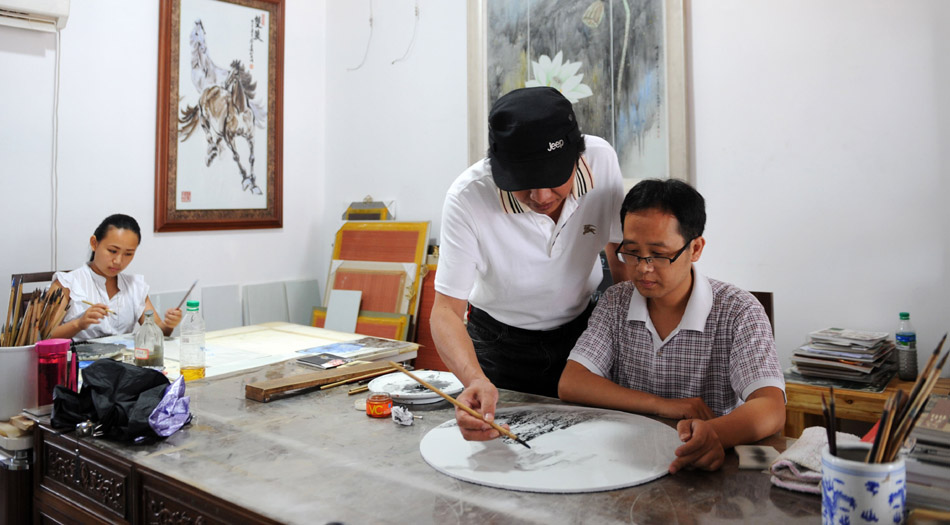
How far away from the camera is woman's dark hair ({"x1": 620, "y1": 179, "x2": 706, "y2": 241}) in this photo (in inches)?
64.4

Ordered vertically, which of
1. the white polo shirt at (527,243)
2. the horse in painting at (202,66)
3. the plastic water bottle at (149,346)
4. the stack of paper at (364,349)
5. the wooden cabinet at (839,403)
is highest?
the horse in painting at (202,66)

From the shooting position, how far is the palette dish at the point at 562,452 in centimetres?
119

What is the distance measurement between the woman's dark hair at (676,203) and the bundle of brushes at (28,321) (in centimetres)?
161

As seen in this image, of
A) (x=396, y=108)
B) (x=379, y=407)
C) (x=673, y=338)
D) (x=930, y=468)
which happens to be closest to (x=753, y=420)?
(x=673, y=338)

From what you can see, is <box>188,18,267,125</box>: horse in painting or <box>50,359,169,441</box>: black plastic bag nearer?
<box>50,359,169,441</box>: black plastic bag

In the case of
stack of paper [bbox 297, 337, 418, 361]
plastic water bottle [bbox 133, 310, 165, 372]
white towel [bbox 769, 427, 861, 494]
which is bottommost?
white towel [bbox 769, 427, 861, 494]

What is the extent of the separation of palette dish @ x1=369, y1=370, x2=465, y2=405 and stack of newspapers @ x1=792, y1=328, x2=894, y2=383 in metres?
1.46

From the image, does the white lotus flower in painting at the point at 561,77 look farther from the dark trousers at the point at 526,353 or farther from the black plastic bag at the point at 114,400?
the black plastic bag at the point at 114,400

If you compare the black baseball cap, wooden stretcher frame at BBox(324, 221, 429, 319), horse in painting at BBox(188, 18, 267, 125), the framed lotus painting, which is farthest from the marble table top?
horse in painting at BBox(188, 18, 267, 125)

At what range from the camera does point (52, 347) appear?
5.81 ft

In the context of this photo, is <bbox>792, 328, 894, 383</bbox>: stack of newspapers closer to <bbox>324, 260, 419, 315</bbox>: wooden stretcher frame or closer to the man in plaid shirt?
the man in plaid shirt

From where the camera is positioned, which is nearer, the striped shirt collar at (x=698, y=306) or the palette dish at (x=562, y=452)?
the palette dish at (x=562, y=452)

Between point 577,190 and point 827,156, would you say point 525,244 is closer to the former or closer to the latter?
point 577,190

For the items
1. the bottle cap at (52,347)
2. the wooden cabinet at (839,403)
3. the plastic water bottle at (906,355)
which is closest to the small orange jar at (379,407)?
the bottle cap at (52,347)
